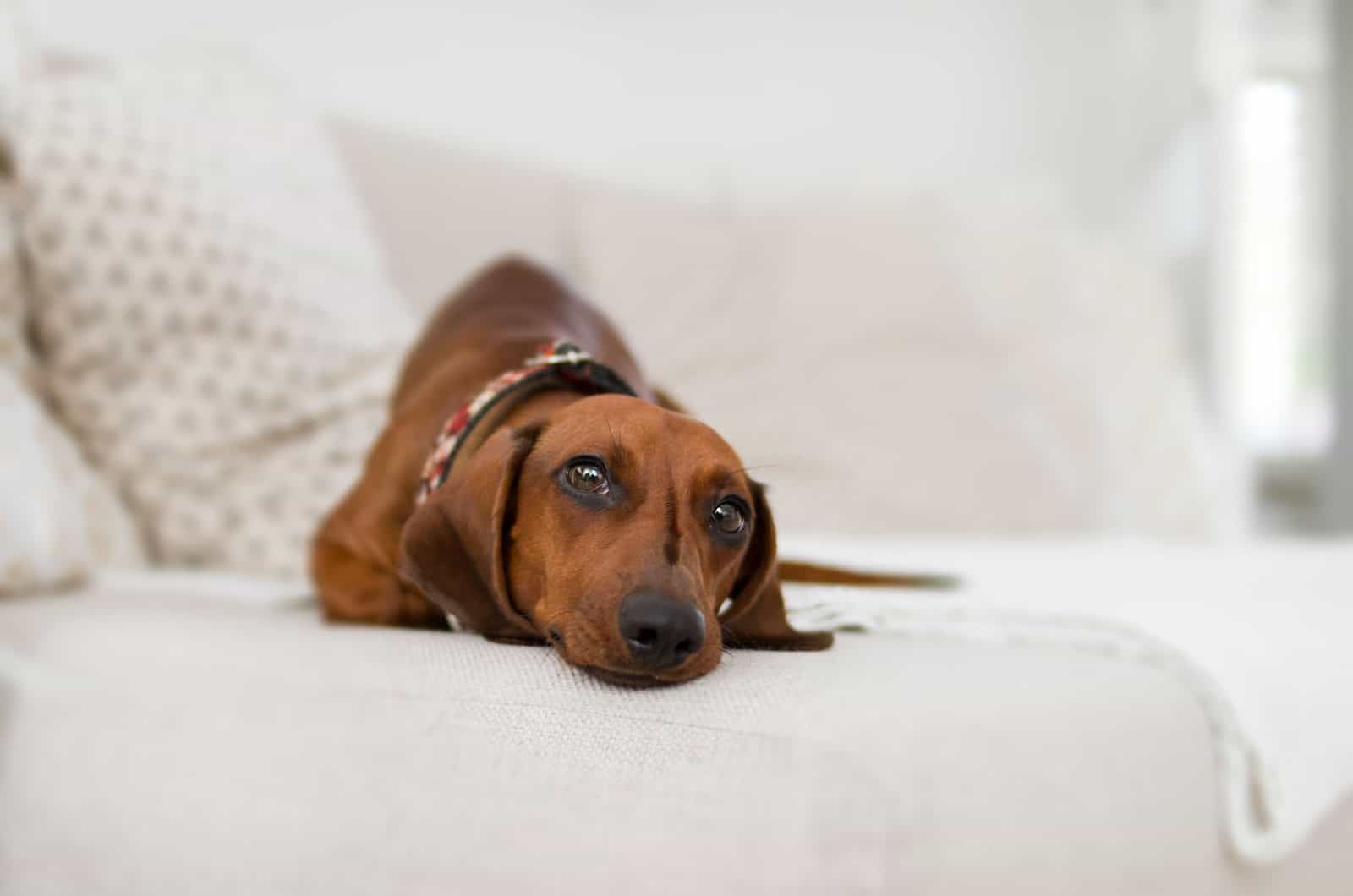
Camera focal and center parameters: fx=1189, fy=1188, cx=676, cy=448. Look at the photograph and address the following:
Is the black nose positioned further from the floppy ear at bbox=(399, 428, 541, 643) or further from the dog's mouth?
the floppy ear at bbox=(399, 428, 541, 643)

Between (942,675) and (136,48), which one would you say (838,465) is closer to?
(942,675)

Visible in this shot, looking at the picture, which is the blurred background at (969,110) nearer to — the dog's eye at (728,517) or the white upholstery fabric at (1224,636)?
the white upholstery fabric at (1224,636)

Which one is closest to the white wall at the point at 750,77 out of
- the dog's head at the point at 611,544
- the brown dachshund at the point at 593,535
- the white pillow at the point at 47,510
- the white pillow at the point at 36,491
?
the white pillow at the point at 36,491

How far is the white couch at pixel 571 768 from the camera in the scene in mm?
630

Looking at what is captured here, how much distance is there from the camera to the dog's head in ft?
2.28

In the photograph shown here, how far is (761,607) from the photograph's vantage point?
80cm

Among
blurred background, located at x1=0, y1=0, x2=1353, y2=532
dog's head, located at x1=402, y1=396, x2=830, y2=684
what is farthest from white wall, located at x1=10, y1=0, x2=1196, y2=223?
dog's head, located at x1=402, y1=396, x2=830, y2=684

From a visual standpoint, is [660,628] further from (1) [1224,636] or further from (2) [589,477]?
(1) [1224,636]

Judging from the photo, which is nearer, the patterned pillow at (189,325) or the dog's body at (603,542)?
the dog's body at (603,542)

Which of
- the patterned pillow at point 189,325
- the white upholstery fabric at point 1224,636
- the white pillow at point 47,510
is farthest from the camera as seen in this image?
the patterned pillow at point 189,325

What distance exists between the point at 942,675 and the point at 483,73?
2204 millimetres

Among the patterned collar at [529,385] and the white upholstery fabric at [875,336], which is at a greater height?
the patterned collar at [529,385]

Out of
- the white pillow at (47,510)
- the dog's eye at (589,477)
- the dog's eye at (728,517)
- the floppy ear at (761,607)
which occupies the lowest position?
the white pillow at (47,510)

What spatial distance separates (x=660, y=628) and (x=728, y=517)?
99 mm
